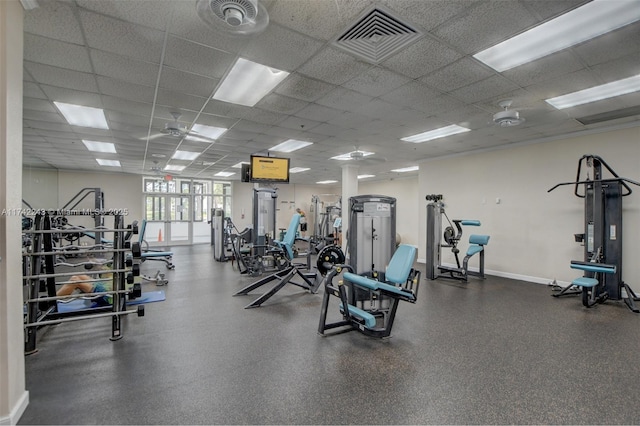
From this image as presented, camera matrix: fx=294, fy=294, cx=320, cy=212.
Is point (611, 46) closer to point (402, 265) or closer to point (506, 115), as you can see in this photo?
point (506, 115)

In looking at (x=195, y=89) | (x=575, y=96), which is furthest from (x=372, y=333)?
(x=575, y=96)

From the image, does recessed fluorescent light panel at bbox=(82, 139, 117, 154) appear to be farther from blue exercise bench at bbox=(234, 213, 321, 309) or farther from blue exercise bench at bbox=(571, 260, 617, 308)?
blue exercise bench at bbox=(571, 260, 617, 308)

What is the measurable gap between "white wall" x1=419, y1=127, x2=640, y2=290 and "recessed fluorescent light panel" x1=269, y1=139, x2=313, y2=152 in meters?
3.89

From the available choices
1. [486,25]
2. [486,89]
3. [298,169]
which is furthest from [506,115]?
[298,169]

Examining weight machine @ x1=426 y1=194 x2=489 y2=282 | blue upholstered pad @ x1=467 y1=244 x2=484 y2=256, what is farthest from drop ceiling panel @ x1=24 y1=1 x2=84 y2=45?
Result: blue upholstered pad @ x1=467 y1=244 x2=484 y2=256

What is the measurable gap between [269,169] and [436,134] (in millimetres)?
3479

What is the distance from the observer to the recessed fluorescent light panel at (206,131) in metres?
5.43

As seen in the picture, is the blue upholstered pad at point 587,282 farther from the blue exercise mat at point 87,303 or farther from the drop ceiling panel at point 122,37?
the blue exercise mat at point 87,303

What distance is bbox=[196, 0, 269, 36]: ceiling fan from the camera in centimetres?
211

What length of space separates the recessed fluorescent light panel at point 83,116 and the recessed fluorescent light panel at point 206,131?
4.56 ft

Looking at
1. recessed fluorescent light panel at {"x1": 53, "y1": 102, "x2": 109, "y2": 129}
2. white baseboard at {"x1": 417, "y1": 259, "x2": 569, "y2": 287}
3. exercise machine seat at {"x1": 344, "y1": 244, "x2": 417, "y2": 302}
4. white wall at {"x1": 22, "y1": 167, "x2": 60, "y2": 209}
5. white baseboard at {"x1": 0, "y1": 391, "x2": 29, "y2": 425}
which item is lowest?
white baseboard at {"x1": 417, "y1": 259, "x2": 569, "y2": 287}

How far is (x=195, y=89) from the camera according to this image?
3.72 m

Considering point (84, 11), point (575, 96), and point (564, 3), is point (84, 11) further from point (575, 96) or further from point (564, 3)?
point (575, 96)

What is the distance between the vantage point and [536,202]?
6.05 metres
